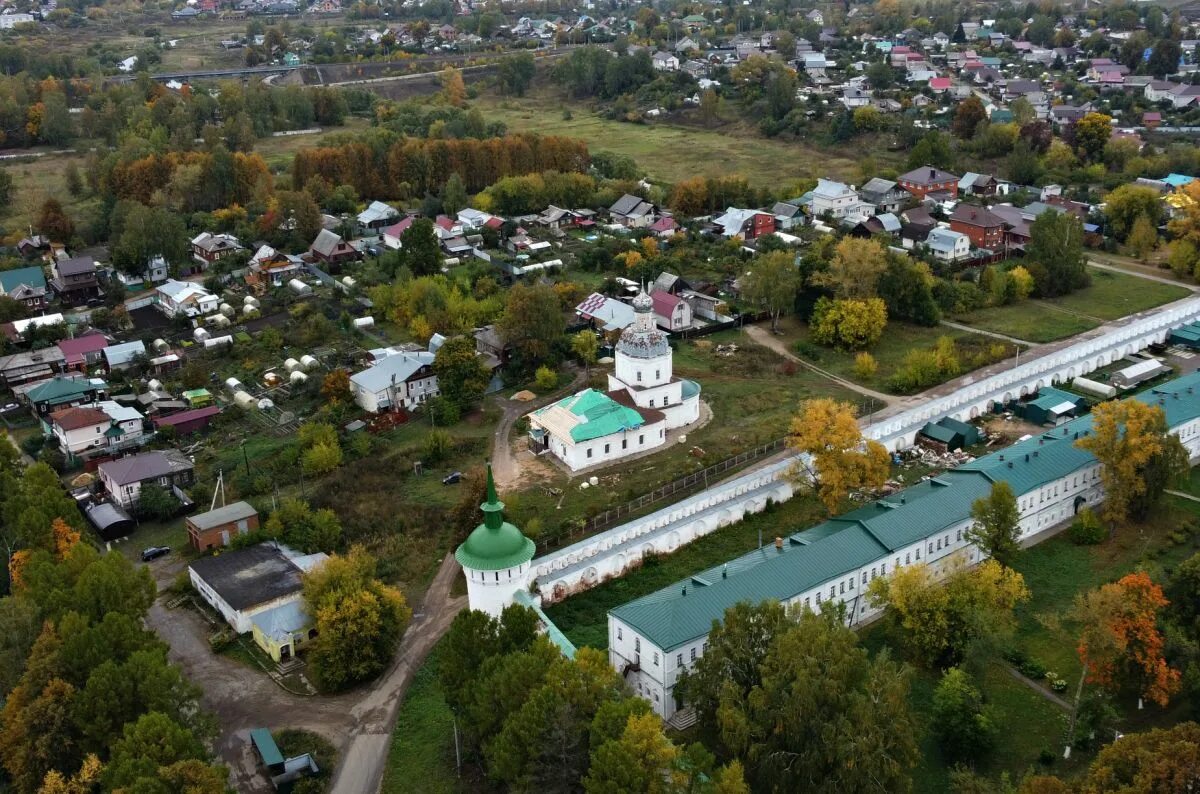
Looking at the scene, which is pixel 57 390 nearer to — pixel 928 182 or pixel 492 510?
pixel 492 510

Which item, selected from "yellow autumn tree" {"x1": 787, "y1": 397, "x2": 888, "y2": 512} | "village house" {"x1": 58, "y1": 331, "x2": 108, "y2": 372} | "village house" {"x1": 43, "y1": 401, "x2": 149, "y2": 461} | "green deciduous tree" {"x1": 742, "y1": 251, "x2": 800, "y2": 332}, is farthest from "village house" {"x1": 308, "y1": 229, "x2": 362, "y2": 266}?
"yellow autumn tree" {"x1": 787, "y1": 397, "x2": 888, "y2": 512}

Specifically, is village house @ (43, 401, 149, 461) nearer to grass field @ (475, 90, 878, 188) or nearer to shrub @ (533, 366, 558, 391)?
shrub @ (533, 366, 558, 391)

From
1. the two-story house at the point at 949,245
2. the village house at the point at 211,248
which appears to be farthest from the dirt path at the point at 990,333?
the village house at the point at 211,248

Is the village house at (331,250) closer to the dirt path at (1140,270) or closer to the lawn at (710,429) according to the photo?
the lawn at (710,429)

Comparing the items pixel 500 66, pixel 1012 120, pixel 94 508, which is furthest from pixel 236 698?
pixel 500 66

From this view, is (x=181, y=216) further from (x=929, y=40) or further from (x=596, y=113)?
(x=929, y=40)

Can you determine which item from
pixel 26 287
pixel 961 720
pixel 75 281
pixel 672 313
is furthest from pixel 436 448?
pixel 75 281
